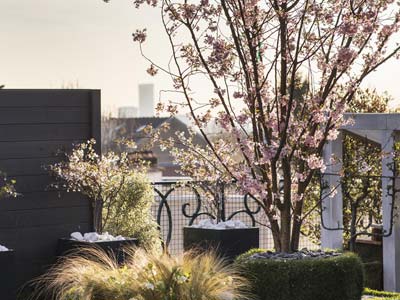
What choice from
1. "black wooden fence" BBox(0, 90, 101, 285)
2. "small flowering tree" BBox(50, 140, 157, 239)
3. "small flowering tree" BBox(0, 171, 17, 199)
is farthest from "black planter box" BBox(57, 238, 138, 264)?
"small flowering tree" BBox(0, 171, 17, 199)

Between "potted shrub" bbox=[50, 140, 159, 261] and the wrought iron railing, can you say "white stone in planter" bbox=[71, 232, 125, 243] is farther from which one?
the wrought iron railing

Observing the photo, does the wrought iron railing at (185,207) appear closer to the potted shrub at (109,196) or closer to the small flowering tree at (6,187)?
the potted shrub at (109,196)

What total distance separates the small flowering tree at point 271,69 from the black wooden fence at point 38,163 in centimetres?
188

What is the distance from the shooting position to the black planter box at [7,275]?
7.03m

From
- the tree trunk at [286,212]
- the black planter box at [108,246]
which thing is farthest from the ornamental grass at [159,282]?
the black planter box at [108,246]

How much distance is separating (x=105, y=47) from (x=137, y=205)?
58.8 feet

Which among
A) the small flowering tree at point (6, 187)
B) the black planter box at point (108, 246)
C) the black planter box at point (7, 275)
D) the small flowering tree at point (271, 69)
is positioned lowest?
the black planter box at point (7, 275)

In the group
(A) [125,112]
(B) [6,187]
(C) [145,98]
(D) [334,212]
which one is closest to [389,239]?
(D) [334,212]

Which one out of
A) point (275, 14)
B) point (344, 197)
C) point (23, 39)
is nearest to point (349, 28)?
point (275, 14)

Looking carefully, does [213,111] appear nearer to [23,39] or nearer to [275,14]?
[275,14]

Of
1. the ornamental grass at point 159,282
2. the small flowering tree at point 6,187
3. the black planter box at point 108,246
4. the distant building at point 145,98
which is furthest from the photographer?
the distant building at point 145,98

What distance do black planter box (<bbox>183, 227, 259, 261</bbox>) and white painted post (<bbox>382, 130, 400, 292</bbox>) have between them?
50.8 inches

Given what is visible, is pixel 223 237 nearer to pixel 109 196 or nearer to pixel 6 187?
pixel 109 196

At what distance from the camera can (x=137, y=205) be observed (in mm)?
9438
